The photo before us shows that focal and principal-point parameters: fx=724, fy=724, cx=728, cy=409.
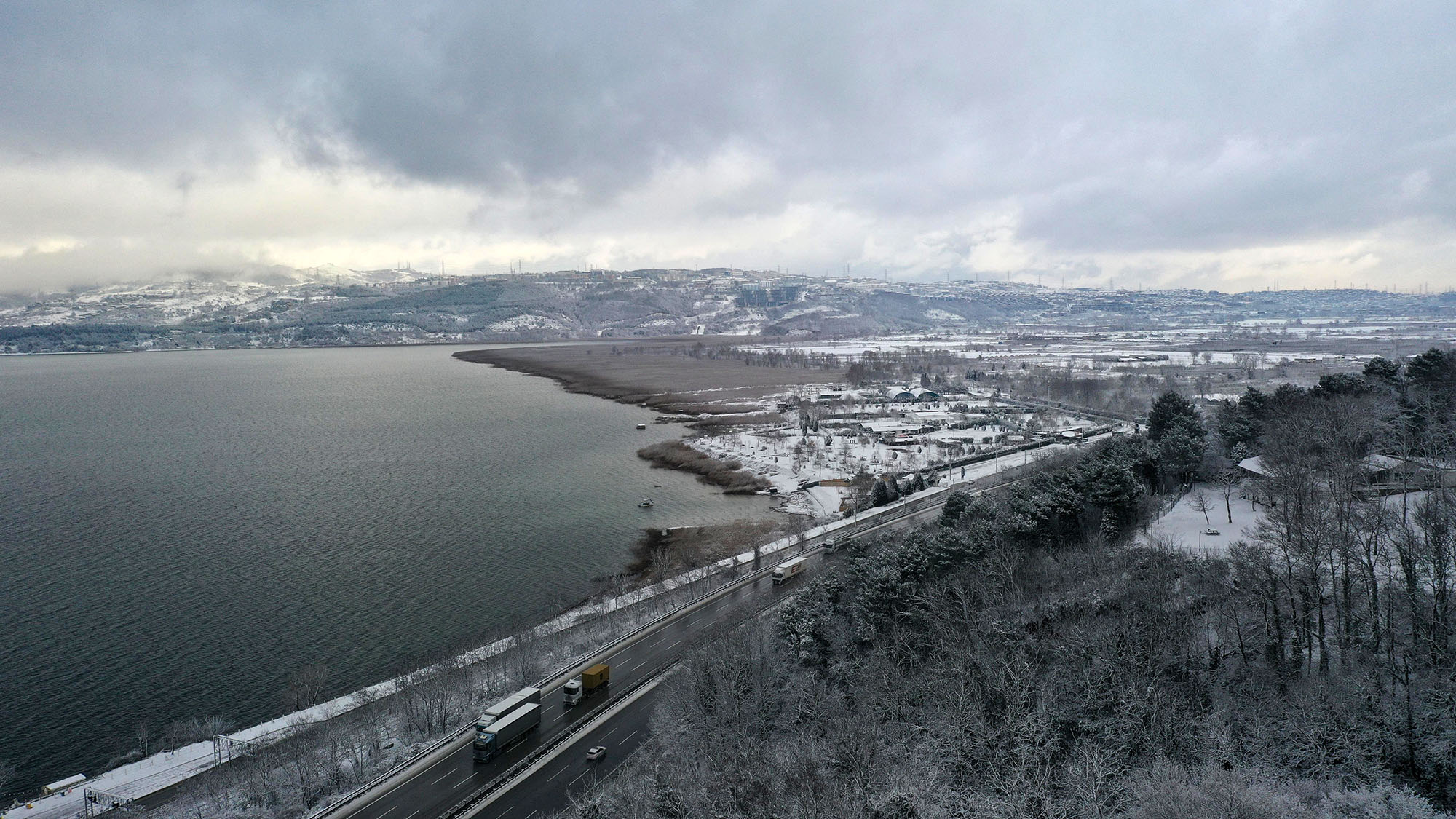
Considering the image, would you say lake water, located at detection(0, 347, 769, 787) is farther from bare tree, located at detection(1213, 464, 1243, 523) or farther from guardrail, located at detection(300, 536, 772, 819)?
bare tree, located at detection(1213, 464, 1243, 523)

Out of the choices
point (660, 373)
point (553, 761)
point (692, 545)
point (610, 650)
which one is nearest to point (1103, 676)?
point (553, 761)

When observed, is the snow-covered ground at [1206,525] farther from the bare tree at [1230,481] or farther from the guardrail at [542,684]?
the guardrail at [542,684]

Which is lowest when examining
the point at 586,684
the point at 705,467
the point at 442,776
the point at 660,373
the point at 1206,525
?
the point at 442,776

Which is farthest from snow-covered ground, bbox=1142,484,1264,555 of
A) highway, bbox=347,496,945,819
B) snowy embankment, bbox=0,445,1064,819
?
snowy embankment, bbox=0,445,1064,819

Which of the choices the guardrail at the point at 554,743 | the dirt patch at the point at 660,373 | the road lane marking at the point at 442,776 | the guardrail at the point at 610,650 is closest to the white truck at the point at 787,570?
the guardrail at the point at 610,650

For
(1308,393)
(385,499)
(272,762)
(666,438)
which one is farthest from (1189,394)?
(272,762)

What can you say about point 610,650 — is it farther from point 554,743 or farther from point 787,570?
point 787,570
